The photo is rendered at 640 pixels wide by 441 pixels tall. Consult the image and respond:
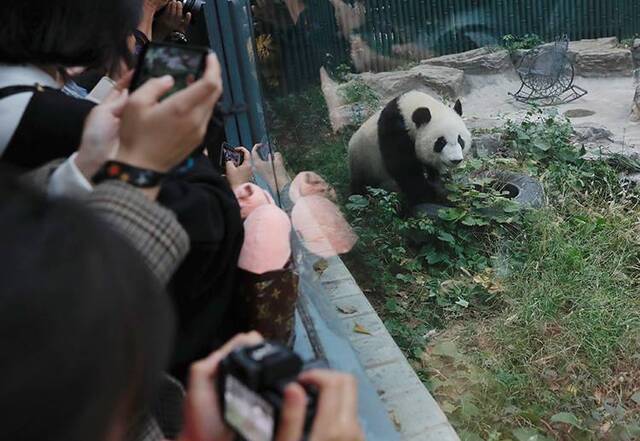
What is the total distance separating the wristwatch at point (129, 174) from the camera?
73 cm

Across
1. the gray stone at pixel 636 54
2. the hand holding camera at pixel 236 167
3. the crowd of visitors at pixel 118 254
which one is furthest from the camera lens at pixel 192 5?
the gray stone at pixel 636 54

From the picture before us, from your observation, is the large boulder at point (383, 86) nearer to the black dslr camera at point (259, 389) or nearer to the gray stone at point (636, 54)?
the gray stone at point (636, 54)

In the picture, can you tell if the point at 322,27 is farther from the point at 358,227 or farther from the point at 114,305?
the point at 114,305

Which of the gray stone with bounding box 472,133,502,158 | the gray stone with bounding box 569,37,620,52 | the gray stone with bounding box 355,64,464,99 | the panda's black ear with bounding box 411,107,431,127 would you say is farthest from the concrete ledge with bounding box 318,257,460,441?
the gray stone with bounding box 569,37,620,52

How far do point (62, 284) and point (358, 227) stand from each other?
2.62 metres

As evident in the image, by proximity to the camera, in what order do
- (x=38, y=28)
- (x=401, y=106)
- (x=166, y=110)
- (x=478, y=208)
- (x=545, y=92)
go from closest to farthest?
(x=166, y=110), (x=38, y=28), (x=478, y=208), (x=401, y=106), (x=545, y=92)

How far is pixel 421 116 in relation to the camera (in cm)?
380

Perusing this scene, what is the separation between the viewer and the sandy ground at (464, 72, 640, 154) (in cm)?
510

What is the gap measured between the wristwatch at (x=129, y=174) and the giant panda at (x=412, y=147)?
3.03 m

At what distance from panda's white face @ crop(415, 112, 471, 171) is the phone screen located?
336cm

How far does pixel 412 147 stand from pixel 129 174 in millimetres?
3283

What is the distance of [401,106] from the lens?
12.7 ft

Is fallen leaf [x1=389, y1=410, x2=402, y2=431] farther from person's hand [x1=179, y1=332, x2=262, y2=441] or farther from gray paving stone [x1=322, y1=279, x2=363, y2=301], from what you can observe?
person's hand [x1=179, y1=332, x2=262, y2=441]

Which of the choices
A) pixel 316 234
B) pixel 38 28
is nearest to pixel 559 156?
pixel 316 234
